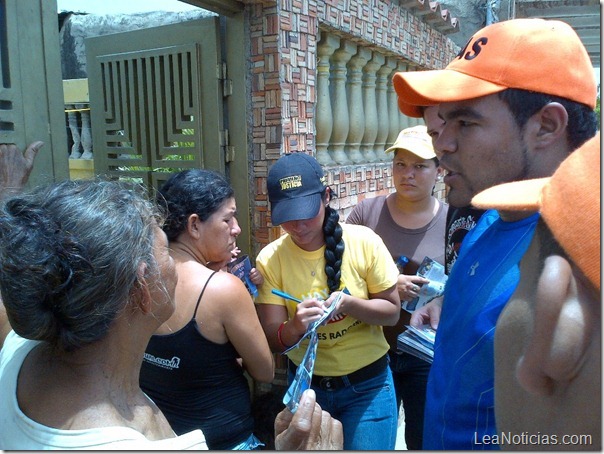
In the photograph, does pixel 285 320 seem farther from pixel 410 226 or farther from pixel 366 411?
pixel 410 226

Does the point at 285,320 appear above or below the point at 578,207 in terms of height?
below

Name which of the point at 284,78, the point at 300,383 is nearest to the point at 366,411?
the point at 300,383

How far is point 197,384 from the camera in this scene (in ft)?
5.90

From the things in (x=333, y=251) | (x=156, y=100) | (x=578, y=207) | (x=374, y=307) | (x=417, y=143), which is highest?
(x=156, y=100)

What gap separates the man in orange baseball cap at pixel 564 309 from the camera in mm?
573

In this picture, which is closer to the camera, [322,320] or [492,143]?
[492,143]

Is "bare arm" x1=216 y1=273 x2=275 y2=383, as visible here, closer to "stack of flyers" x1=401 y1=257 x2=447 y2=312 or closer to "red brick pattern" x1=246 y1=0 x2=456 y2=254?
"stack of flyers" x1=401 y1=257 x2=447 y2=312

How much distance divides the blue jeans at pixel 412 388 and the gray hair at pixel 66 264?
5.63 ft

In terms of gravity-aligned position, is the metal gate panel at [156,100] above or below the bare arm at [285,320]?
above

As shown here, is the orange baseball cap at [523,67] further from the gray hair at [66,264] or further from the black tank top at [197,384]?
the black tank top at [197,384]

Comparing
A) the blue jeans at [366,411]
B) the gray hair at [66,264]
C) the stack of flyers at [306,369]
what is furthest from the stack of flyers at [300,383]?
the gray hair at [66,264]

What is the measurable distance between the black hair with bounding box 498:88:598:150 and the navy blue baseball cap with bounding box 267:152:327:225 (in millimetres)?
1056

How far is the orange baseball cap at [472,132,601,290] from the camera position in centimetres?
56

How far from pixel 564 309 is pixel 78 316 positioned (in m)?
0.89
